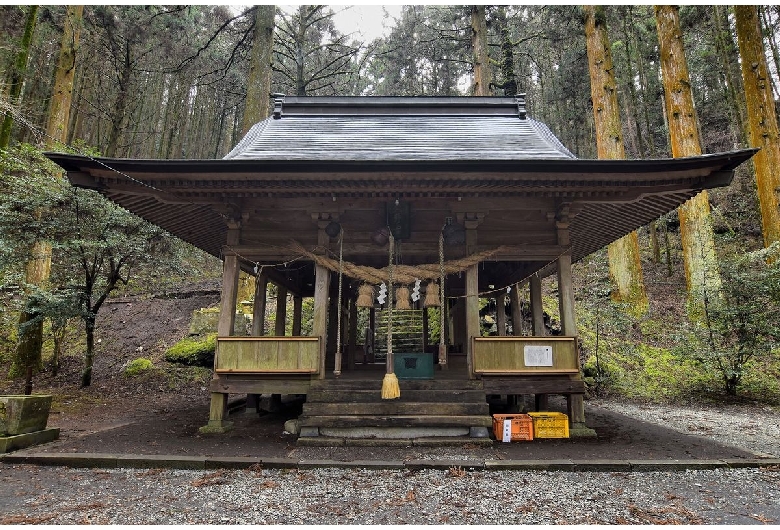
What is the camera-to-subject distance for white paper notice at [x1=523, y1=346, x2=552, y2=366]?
6.00 m

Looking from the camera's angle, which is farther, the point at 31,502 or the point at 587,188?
the point at 587,188

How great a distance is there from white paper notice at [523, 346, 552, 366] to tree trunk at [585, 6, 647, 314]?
23.2ft

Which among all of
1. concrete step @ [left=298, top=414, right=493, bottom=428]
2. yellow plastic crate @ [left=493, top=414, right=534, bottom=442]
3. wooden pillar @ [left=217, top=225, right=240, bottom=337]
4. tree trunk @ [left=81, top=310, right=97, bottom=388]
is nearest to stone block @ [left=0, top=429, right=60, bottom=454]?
wooden pillar @ [left=217, top=225, right=240, bottom=337]

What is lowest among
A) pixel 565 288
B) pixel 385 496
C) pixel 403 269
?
pixel 385 496

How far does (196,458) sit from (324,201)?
3792 mm

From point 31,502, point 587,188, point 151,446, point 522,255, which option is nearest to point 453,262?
point 522,255

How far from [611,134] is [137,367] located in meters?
14.2

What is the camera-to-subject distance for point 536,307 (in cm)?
865

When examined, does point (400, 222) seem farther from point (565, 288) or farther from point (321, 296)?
point (565, 288)

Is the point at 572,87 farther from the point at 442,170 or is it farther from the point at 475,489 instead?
the point at 475,489

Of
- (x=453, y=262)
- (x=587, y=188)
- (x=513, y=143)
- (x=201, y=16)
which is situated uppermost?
(x=201, y=16)

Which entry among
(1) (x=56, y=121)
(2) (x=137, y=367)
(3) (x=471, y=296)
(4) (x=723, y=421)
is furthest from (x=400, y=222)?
(1) (x=56, y=121)

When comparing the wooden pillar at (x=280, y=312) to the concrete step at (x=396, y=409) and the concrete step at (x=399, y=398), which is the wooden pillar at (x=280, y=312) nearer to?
the concrete step at (x=399, y=398)

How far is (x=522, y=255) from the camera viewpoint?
6.50 m
